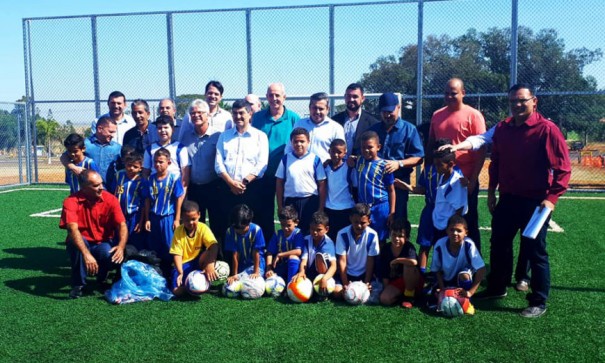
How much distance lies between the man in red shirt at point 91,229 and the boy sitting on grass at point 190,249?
0.53 metres

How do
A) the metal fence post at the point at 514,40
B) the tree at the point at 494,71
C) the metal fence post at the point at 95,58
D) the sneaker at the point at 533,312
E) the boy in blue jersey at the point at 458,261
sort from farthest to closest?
1. the metal fence post at the point at 95,58
2. the tree at the point at 494,71
3. the metal fence post at the point at 514,40
4. the boy in blue jersey at the point at 458,261
5. the sneaker at the point at 533,312

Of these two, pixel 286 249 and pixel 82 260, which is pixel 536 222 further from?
pixel 82 260

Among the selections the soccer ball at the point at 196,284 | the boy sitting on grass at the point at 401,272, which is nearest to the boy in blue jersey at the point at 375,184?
the boy sitting on grass at the point at 401,272

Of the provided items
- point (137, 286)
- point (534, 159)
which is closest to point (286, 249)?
point (137, 286)

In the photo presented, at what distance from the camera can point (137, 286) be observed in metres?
5.01

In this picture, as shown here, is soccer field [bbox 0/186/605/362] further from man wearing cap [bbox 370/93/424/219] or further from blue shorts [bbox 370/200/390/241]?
man wearing cap [bbox 370/93/424/219]

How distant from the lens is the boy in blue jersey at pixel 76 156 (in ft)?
18.7

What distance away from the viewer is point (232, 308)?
4707 mm

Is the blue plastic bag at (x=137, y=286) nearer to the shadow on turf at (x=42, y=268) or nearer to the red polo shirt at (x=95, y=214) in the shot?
the red polo shirt at (x=95, y=214)

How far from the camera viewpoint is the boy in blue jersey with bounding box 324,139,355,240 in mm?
5234

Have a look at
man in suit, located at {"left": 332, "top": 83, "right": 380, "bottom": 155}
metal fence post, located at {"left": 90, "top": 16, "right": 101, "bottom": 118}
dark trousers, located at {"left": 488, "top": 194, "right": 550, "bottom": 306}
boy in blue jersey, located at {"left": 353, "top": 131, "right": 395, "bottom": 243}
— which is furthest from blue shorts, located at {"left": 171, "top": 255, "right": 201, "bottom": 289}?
metal fence post, located at {"left": 90, "top": 16, "right": 101, "bottom": 118}

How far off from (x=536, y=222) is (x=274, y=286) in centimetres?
233

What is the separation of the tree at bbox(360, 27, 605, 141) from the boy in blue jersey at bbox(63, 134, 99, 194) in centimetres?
775

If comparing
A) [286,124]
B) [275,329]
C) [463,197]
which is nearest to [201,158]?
[286,124]
